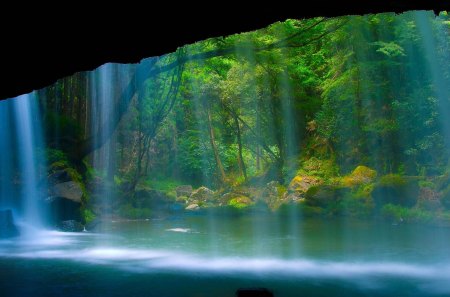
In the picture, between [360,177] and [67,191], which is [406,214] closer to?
[360,177]

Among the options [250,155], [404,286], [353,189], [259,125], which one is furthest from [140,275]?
[250,155]

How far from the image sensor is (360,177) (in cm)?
2170

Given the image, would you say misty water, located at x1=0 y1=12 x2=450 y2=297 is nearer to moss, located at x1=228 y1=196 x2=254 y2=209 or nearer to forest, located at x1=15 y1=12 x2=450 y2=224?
forest, located at x1=15 y1=12 x2=450 y2=224

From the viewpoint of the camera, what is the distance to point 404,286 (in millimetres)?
7863

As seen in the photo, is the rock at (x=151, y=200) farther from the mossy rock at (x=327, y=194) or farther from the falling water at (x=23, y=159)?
the mossy rock at (x=327, y=194)

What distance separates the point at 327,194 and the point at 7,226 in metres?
13.5

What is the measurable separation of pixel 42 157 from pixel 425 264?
15.1 meters

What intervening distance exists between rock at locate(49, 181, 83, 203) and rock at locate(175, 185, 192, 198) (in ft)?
42.5

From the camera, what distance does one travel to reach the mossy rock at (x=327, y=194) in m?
20.5

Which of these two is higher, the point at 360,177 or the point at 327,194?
the point at 360,177

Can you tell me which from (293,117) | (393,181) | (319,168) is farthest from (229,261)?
(293,117)

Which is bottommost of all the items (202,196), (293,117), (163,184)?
(202,196)

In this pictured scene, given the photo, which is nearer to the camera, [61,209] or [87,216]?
[61,209]

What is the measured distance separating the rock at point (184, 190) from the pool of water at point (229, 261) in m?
12.3
